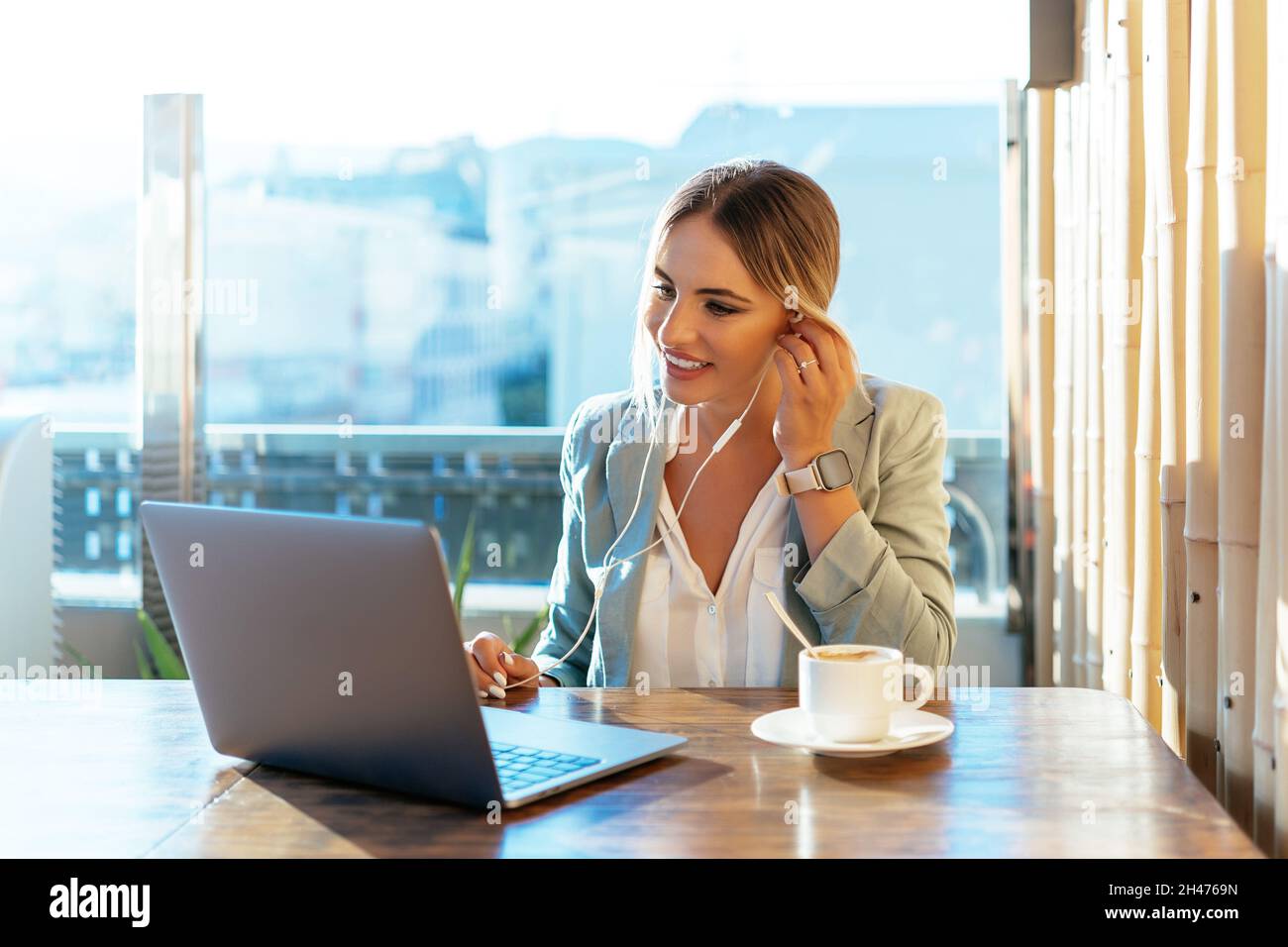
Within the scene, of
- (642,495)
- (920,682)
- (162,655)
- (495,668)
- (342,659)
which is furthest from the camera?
(162,655)

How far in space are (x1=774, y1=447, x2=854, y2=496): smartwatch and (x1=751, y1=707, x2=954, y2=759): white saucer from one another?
41 centimetres

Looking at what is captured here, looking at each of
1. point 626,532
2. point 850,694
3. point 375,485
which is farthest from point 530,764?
point 375,485

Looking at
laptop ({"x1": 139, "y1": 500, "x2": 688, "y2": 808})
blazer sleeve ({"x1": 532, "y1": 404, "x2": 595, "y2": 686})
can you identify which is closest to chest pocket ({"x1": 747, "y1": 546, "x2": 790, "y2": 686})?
blazer sleeve ({"x1": 532, "y1": 404, "x2": 595, "y2": 686})

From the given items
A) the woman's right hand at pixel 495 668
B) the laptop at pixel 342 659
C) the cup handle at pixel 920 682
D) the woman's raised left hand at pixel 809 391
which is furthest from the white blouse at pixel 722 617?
the laptop at pixel 342 659

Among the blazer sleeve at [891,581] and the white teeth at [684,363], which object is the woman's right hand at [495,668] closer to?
the blazer sleeve at [891,581]

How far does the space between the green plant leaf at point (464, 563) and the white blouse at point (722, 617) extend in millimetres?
1253

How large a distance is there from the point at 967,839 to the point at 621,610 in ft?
2.89

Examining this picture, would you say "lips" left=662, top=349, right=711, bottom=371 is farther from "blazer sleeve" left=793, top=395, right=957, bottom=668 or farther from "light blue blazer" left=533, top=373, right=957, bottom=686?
"blazer sleeve" left=793, top=395, right=957, bottom=668

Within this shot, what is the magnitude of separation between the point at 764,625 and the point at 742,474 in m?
0.25

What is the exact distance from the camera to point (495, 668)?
5.04 ft

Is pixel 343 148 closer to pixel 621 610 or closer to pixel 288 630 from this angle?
pixel 621 610

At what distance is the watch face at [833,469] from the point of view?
5.53 feet

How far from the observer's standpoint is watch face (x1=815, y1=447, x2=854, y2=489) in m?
1.68

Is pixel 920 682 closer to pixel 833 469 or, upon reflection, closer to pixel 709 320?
pixel 833 469
